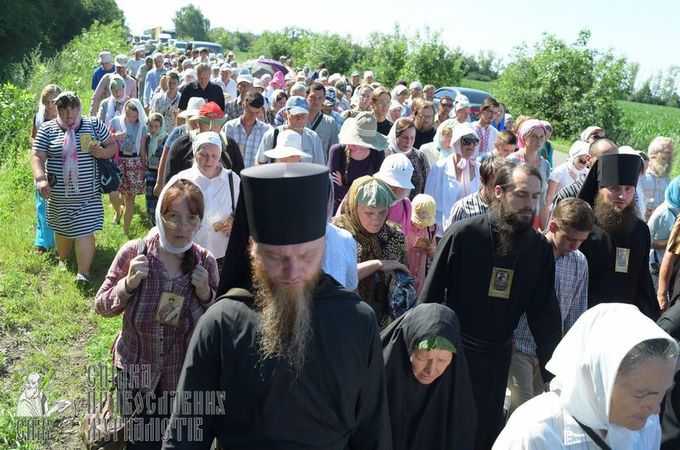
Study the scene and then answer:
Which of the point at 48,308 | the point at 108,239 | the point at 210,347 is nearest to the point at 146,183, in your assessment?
the point at 108,239

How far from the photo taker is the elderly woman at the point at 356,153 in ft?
24.3

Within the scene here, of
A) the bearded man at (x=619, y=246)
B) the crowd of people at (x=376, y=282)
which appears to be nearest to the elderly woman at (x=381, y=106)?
the crowd of people at (x=376, y=282)

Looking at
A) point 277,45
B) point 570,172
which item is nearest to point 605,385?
point 570,172

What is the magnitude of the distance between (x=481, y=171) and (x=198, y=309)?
2.51 meters

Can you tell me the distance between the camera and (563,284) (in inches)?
197

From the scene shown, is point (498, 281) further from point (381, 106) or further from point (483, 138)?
point (483, 138)

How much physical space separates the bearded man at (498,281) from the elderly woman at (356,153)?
280 cm

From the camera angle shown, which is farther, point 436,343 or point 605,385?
point 436,343

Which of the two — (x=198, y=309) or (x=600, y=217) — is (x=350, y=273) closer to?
(x=198, y=309)

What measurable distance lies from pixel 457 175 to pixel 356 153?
1007 millimetres

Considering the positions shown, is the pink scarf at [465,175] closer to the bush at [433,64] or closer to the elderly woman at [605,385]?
the elderly woman at [605,385]

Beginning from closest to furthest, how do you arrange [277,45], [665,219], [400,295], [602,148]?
[400,295] < [602,148] < [665,219] < [277,45]

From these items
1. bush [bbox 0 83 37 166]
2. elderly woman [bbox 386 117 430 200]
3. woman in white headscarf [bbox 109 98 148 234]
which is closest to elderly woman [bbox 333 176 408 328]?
elderly woman [bbox 386 117 430 200]

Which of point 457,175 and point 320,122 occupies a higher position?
point 320,122
